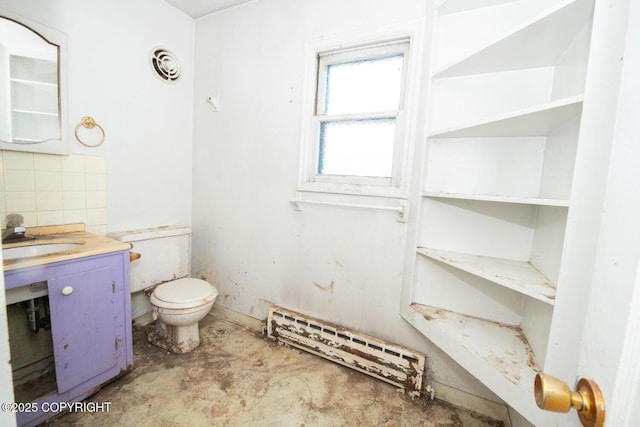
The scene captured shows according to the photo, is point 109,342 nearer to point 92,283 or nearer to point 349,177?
point 92,283

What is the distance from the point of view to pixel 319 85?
5.73 ft

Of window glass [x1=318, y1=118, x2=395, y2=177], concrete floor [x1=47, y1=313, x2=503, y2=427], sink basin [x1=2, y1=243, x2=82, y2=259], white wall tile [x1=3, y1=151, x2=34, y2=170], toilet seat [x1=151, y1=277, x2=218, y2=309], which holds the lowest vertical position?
concrete floor [x1=47, y1=313, x2=503, y2=427]

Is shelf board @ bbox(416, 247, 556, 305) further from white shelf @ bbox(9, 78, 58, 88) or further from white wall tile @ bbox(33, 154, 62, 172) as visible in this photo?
white shelf @ bbox(9, 78, 58, 88)

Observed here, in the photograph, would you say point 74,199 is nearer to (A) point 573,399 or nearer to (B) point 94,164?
(B) point 94,164

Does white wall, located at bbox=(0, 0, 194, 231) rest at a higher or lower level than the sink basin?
higher

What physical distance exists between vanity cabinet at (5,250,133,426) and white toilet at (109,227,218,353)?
9.7 inches

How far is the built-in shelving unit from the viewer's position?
0.93 meters

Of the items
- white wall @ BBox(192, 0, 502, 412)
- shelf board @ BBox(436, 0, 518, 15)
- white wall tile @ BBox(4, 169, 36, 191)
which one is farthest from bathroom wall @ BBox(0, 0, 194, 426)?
shelf board @ BBox(436, 0, 518, 15)

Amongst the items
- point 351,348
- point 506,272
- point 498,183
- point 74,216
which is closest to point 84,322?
point 74,216

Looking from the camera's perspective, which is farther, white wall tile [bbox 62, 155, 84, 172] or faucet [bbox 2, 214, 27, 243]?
white wall tile [bbox 62, 155, 84, 172]

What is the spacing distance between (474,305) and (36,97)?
2.68m

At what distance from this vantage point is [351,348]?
1.57 metres

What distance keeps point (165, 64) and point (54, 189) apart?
1196 millimetres

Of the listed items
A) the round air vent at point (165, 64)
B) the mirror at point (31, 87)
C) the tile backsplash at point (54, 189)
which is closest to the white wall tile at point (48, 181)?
the tile backsplash at point (54, 189)
